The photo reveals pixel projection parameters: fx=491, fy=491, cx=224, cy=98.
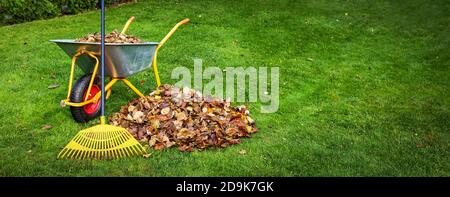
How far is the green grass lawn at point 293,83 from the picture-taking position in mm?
4363

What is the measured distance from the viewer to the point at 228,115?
5.21m

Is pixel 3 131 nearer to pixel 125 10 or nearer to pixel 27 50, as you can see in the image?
pixel 27 50

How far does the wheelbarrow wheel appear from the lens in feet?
16.0

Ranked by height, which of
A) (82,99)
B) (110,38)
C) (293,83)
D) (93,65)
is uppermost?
(110,38)

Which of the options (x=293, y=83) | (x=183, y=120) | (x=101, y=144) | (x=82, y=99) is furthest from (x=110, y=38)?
(x=293, y=83)

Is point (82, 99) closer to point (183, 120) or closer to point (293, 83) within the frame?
point (183, 120)

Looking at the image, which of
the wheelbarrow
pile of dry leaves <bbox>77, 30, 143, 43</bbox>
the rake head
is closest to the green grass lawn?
the rake head

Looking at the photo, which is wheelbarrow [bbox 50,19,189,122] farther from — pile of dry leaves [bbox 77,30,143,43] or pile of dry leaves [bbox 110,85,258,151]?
pile of dry leaves [bbox 110,85,258,151]

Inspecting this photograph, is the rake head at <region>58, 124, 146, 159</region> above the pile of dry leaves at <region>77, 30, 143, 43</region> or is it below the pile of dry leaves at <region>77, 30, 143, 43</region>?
below

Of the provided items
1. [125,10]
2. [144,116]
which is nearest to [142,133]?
[144,116]

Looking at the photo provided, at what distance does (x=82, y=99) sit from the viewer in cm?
493

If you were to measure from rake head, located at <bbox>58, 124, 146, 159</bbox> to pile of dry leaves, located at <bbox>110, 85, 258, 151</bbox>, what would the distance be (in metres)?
0.31

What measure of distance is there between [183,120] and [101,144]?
90cm

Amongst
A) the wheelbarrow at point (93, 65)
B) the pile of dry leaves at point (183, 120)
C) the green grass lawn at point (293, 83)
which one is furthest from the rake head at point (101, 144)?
the wheelbarrow at point (93, 65)
